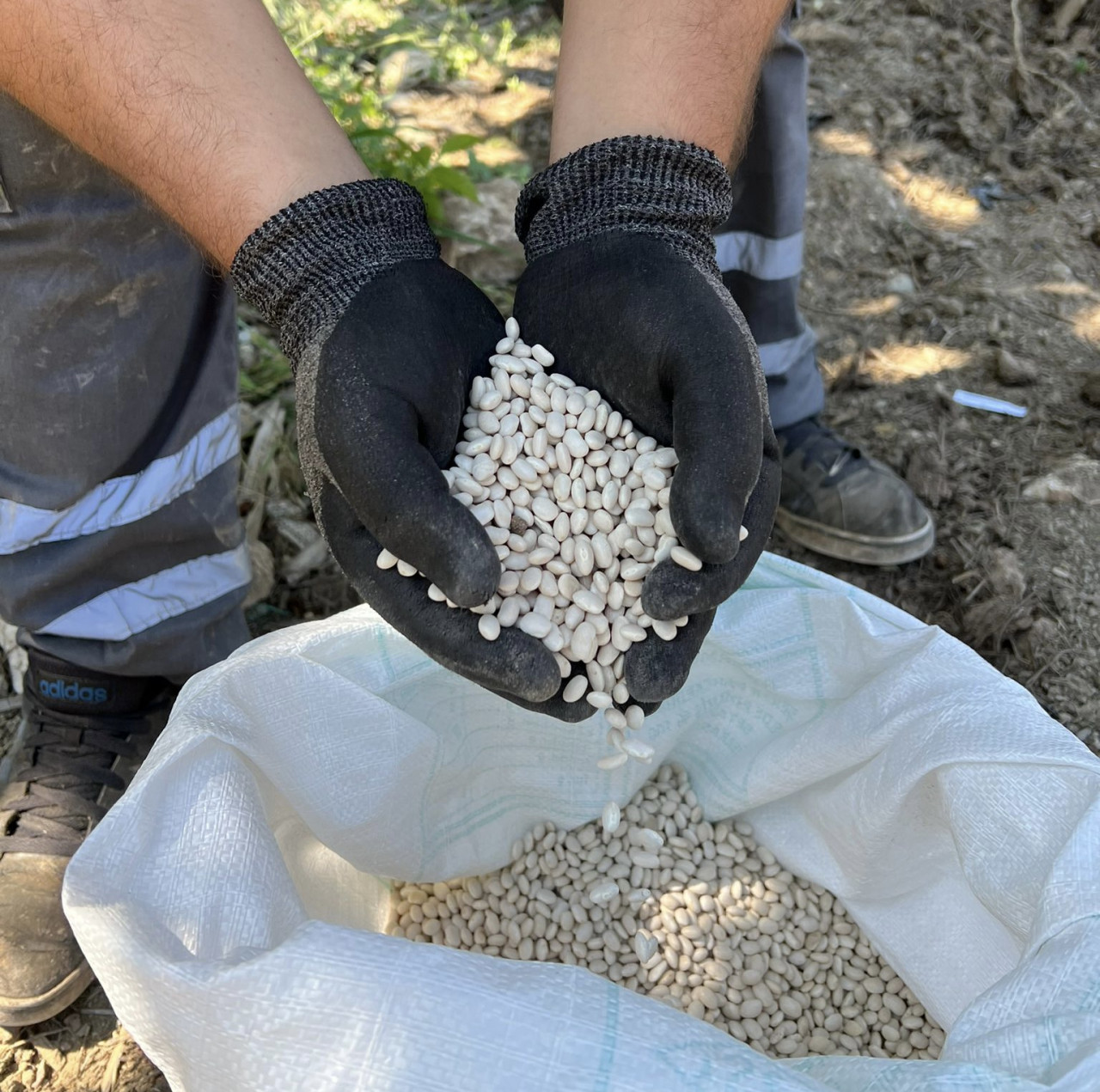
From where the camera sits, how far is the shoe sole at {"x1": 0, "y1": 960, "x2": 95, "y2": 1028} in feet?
3.78

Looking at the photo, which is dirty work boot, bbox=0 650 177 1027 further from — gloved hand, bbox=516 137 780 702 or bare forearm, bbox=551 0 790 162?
bare forearm, bbox=551 0 790 162

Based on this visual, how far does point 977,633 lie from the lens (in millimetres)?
1492

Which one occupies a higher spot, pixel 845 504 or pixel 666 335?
pixel 666 335

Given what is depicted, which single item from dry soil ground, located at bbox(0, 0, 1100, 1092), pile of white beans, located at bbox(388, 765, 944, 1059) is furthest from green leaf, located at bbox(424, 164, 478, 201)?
pile of white beans, located at bbox(388, 765, 944, 1059)

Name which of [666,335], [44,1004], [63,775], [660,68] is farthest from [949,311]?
[44,1004]

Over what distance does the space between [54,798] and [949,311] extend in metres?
1.70

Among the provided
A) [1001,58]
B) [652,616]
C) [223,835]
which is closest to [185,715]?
[223,835]

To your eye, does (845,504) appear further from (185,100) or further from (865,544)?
(185,100)

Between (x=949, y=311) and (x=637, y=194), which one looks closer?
(x=637, y=194)

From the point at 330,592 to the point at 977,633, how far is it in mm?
968

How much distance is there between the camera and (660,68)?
3.48ft

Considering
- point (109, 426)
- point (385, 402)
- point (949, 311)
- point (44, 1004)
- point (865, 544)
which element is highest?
point (385, 402)

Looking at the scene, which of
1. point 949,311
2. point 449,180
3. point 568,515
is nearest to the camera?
point 568,515

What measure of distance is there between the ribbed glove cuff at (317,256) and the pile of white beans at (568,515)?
0.52 feet
